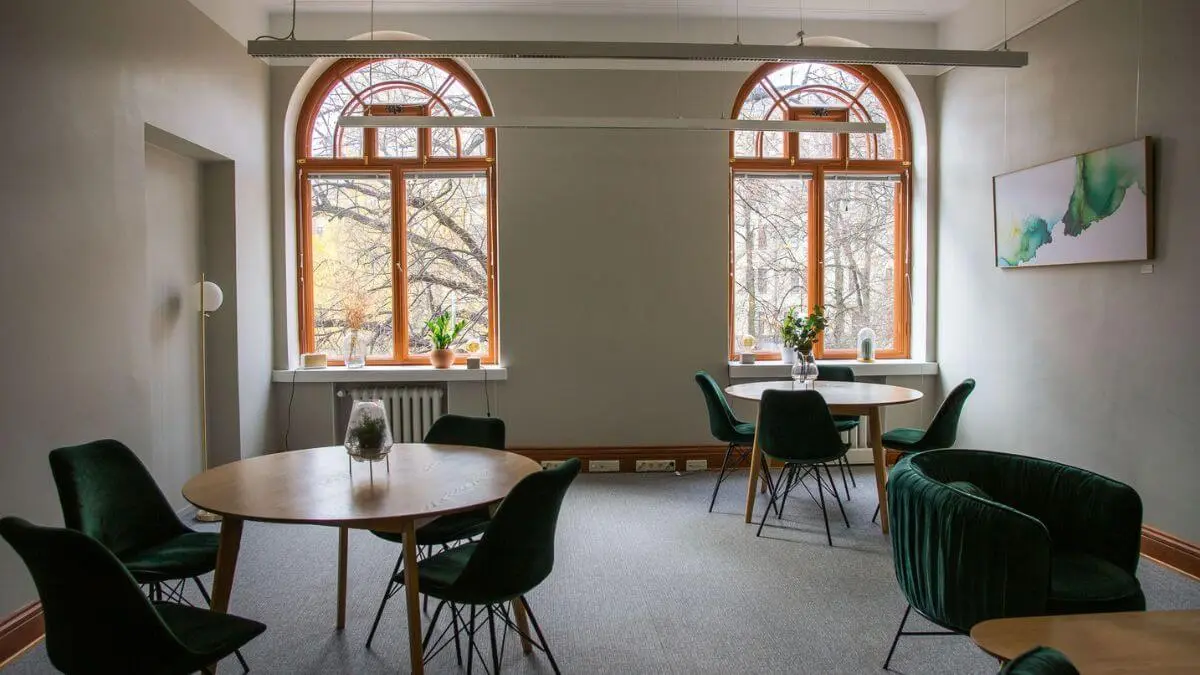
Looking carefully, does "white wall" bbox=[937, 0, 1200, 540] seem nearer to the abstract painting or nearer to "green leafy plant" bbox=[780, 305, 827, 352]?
the abstract painting

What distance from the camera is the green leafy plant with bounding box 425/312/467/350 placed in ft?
20.0

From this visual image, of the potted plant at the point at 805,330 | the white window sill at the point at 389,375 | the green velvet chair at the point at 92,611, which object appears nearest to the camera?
the green velvet chair at the point at 92,611

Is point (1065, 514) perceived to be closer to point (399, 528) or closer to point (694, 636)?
point (694, 636)

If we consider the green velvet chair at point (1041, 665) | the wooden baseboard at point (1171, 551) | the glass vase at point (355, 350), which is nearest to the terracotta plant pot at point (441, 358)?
the glass vase at point (355, 350)

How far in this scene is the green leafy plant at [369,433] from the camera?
280cm

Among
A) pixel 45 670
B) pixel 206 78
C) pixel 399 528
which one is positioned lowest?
pixel 45 670

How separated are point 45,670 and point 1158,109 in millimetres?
5904

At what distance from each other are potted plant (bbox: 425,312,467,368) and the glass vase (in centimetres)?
60

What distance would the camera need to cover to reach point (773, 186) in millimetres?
6469

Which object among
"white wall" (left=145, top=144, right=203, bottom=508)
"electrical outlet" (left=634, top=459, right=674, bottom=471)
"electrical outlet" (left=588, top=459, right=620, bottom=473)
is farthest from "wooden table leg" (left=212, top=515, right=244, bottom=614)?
"electrical outlet" (left=634, top=459, right=674, bottom=471)

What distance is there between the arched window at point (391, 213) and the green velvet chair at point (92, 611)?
14.5ft

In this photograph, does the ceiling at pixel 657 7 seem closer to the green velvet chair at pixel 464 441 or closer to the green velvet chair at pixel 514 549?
the green velvet chair at pixel 464 441

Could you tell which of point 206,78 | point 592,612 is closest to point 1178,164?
point 592,612

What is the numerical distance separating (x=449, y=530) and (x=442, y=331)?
125 inches
